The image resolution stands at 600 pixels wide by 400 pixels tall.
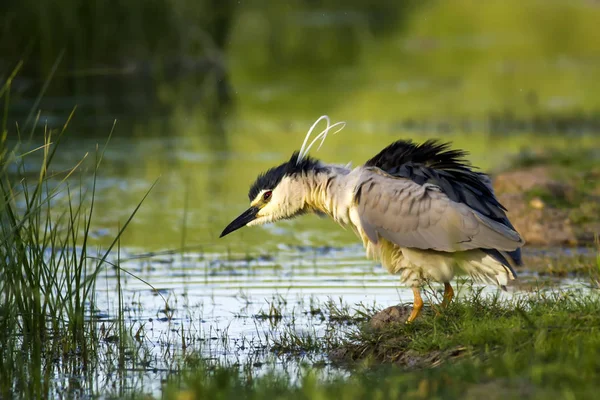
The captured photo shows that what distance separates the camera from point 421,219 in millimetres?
6168

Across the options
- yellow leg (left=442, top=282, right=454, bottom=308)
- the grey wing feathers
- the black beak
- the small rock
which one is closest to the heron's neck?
the grey wing feathers

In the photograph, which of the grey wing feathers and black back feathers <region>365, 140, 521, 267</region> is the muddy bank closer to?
black back feathers <region>365, 140, 521, 267</region>

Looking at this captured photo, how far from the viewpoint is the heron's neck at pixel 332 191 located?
6539 mm

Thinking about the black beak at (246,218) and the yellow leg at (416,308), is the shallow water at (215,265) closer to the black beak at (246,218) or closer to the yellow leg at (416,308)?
the yellow leg at (416,308)

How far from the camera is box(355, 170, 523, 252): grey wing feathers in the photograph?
235 inches

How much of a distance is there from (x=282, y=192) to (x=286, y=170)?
15 centimetres

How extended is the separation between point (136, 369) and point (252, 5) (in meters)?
21.1

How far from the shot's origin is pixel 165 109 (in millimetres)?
18875

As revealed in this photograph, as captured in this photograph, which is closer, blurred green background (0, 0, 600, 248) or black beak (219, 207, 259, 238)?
black beak (219, 207, 259, 238)

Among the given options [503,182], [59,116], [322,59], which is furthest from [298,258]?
[322,59]

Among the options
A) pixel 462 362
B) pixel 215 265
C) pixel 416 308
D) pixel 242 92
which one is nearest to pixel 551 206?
pixel 215 265

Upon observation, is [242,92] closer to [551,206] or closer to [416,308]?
[551,206]

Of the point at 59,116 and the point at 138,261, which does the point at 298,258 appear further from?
the point at 59,116

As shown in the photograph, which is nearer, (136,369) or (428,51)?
(136,369)
